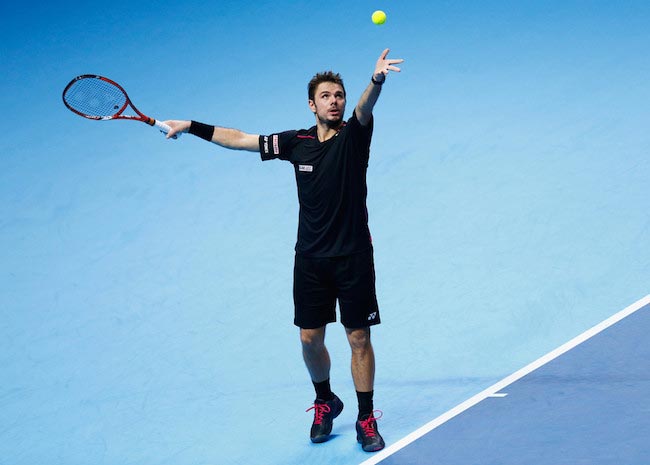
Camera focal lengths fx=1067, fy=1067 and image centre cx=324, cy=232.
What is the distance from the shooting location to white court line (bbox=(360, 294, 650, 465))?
5719mm

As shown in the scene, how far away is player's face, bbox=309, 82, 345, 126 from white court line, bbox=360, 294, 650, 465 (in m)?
1.74

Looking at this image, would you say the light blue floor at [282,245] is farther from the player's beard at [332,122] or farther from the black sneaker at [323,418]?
the player's beard at [332,122]

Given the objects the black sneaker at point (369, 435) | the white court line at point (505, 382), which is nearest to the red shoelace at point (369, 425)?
the black sneaker at point (369, 435)

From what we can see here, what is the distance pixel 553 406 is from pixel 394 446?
93 centimetres

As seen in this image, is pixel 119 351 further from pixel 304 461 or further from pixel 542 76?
pixel 542 76

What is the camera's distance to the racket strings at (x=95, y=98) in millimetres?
6426

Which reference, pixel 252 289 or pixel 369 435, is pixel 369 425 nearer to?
pixel 369 435

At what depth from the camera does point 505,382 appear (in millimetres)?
6285

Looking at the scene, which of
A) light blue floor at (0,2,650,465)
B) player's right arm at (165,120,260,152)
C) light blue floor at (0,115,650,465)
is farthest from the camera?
light blue floor at (0,2,650,465)

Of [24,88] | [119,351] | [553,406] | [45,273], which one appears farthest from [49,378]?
[24,88]

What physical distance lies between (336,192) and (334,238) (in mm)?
251

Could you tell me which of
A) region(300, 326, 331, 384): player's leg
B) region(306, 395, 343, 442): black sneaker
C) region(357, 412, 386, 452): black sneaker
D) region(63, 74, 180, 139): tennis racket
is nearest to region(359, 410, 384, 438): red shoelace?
region(357, 412, 386, 452): black sneaker

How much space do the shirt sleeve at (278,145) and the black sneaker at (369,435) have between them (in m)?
1.50

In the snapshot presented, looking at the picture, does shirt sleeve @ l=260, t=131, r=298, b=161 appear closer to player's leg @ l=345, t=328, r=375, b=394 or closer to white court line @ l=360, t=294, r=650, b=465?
player's leg @ l=345, t=328, r=375, b=394
